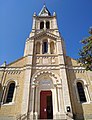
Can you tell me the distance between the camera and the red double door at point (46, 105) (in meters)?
13.6

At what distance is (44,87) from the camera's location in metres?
15.1

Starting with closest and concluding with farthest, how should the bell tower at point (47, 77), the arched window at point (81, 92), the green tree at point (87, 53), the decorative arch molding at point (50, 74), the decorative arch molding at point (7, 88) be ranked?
the green tree at point (87, 53) → the bell tower at point (47, 77) → the decorative arch molding at point (7, 88) → the arched window at point (81, 92) → the decorative arch molding at point (50, 74)

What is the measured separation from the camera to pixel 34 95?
14.0 m

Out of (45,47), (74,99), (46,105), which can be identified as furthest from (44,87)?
(45,47)

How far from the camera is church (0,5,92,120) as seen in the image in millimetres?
12992

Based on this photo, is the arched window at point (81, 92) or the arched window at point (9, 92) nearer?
the arched window at point (9, 92)

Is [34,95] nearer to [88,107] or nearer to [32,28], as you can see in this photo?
[88,107]

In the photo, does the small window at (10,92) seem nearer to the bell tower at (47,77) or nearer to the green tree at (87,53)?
the bell tower at (47,77)

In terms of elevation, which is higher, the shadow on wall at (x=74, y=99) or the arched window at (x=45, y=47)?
the arched window at (x=45, y=47)

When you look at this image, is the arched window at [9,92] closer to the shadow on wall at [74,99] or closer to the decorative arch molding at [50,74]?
the decorative arch molding at [50,74]

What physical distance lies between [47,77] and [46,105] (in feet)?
11.0

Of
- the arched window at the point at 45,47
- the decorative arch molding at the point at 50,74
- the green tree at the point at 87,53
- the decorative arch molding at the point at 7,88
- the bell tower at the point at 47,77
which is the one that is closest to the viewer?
the green tree at the point at 87,53

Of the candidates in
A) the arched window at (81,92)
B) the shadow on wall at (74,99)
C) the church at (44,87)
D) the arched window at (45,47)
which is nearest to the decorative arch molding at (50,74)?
the church at (44,87)

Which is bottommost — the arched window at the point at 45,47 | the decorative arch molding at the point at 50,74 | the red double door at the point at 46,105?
the red double door at the point at 46,105
